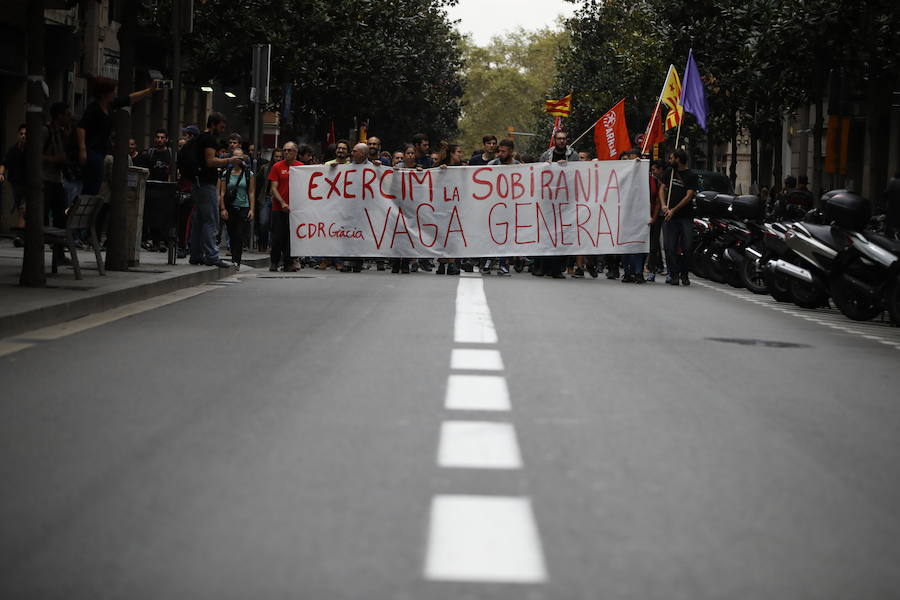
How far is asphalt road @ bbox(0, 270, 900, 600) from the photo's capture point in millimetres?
4691

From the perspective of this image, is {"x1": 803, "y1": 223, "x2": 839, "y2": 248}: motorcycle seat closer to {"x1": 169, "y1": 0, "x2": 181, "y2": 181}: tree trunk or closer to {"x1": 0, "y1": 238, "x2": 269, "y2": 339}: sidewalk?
{"x1": 0, "y1": 238, "x2": 269, "y2": 339}: sidewalk

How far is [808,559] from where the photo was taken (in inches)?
195

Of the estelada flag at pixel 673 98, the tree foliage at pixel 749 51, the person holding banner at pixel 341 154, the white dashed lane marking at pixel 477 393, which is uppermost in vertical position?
the tree foliage at pixel 749 51

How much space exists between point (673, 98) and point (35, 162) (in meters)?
15.6

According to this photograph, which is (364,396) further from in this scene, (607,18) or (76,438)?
(607,18)

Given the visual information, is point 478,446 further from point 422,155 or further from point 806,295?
point 422,155

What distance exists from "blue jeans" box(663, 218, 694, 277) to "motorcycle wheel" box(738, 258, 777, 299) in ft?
3.48

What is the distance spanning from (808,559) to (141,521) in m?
2.12

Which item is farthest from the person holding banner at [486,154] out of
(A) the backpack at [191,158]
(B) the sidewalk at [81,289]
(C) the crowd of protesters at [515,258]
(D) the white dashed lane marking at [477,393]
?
(D) the white dashed lane marking at [477,393]

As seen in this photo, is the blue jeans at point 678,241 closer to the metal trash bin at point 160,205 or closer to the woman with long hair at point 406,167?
the woman with long hair at point 406,167

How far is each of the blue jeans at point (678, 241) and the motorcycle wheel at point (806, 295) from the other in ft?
12.1

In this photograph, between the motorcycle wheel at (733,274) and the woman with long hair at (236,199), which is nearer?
the motorcycle wheel at (733,274)

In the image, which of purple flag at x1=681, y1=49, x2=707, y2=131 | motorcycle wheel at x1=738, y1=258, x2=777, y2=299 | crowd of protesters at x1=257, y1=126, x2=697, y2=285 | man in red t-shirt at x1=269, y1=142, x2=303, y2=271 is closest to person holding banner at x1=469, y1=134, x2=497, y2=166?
crowd of protesters at x1=257, y1=126, x2=697, y2=285

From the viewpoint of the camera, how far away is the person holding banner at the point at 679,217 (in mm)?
21938
